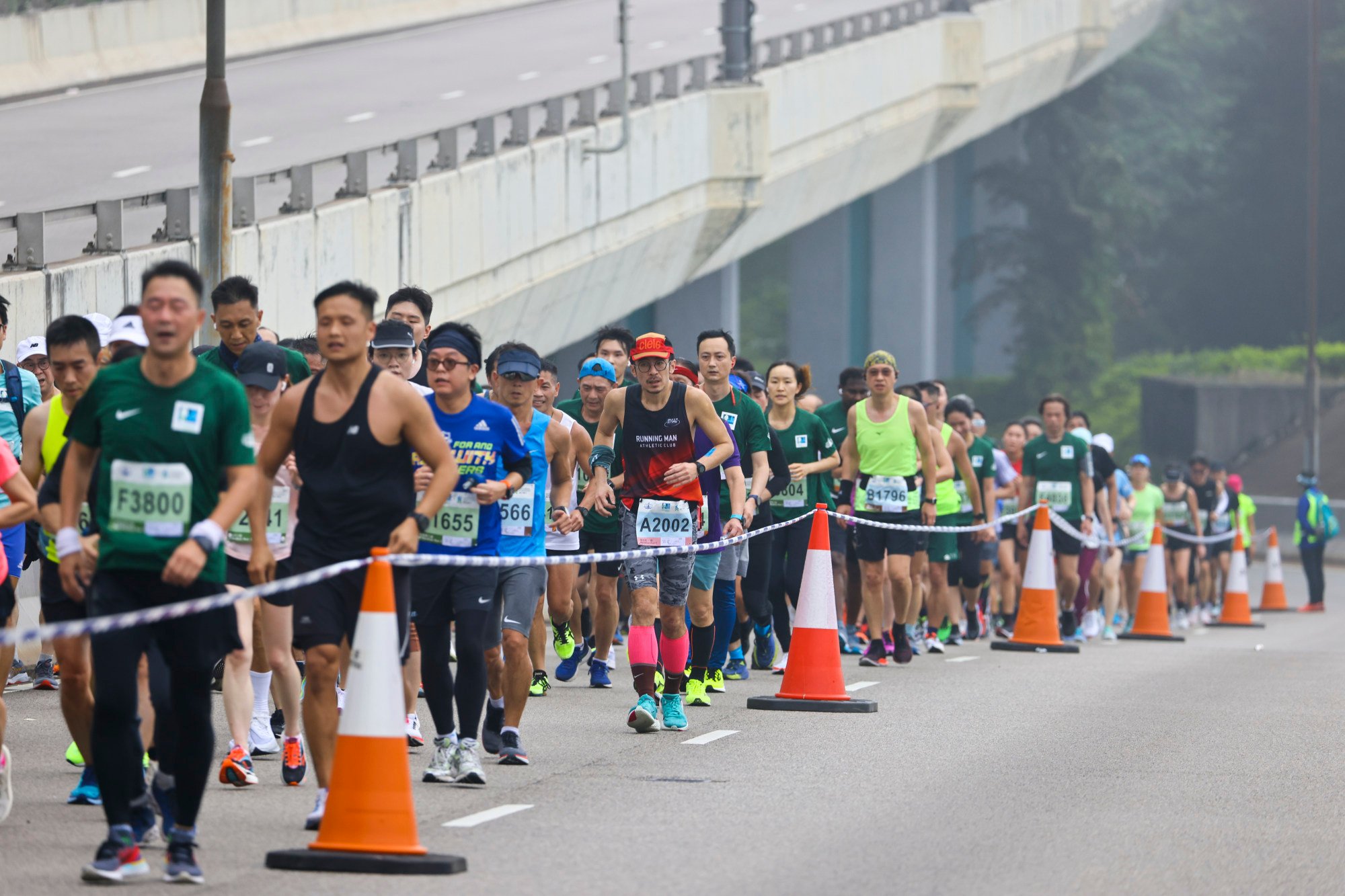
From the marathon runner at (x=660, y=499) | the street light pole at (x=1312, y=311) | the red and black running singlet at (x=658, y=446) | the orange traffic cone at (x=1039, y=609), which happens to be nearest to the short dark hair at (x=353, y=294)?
the marathon runner at (x=660, y=499)

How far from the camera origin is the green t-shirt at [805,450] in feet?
52.0

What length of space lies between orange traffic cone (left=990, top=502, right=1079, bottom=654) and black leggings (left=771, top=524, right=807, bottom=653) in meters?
2.57

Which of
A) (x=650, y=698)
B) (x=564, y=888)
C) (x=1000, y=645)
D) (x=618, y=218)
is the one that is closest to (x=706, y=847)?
(x=564, y=888)

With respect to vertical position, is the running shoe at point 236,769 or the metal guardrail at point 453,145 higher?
the metal guardrail at point 453,145

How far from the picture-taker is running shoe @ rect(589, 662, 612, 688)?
14297mm

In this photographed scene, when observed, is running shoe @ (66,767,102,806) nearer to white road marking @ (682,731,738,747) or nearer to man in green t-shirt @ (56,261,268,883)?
man in green t-shirt @ (56,261,268,883)

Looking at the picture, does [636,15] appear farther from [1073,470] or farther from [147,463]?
[147,463]

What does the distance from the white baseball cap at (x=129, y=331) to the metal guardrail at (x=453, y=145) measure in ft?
29.2

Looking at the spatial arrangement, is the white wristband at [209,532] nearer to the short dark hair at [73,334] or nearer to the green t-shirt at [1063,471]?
the short dark hair at [73,334]

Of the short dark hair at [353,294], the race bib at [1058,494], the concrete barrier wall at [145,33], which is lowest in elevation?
the race bib at [1058,494]

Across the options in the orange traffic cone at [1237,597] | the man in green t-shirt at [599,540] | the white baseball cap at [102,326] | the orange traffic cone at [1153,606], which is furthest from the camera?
the orange traffic cone at [1237,597]

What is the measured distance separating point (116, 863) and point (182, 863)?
0.67ft

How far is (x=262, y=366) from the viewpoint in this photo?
920 cm

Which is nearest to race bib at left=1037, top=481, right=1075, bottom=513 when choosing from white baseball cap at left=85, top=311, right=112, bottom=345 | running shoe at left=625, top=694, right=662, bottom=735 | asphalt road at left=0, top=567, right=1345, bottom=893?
asphalt road at left=0, top=567, right=1345, bottom=893
